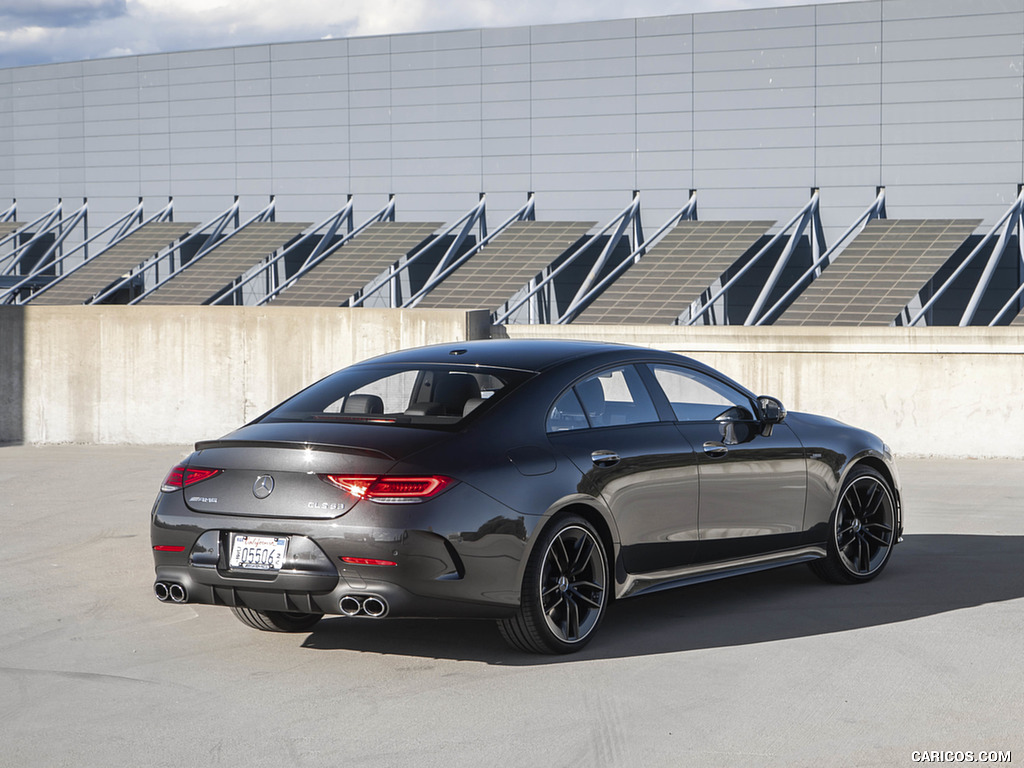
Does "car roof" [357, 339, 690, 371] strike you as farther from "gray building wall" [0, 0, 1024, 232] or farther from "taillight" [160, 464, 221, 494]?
"gray building wall" [0, 0, 1024, 232]

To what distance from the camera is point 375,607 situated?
514cm

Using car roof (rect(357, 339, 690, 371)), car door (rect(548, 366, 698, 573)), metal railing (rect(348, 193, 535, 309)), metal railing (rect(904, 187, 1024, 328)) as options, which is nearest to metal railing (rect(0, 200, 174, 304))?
metal railing (rect(348, 193, 535, 309))

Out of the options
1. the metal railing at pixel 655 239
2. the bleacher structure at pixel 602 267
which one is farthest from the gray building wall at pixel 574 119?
the bleacher structure at pixel 602 267

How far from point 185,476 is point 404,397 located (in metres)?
1.18

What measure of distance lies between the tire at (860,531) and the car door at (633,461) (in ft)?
4.24

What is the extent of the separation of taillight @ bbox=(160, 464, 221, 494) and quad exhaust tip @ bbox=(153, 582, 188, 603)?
1.36 ft

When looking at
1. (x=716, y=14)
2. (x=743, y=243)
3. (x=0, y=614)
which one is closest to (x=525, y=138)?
(x=716, y=14)

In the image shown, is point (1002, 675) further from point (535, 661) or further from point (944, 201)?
point (944, 201)

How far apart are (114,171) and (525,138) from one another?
12422 millimetres

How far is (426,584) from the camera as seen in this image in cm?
514

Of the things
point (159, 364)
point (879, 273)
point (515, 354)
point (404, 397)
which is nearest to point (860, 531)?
point (515, 354)

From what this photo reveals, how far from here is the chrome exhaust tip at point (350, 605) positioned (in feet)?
16.8

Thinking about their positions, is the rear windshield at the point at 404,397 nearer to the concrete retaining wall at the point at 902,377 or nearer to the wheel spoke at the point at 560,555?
the wheel spoke at the point at 560,555

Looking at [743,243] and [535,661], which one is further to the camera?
[743,243]
